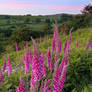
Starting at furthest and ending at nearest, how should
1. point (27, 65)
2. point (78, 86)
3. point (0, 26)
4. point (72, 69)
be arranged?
point (0, 26) < point (72, 69) < point (78, 86) < point (27, 65)

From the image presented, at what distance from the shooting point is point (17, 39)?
52906 mm

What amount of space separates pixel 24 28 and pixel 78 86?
164ft

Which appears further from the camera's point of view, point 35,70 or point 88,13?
point 88,13

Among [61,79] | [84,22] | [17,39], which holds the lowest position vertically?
[17,39]

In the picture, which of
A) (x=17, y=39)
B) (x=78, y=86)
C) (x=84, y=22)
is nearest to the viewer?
(x=78, y=86)

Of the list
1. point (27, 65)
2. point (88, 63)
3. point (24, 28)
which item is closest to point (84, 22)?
point (24, 28)

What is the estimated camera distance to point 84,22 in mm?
41250

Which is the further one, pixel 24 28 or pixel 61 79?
pixel 24 28

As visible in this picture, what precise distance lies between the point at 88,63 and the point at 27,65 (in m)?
3.02

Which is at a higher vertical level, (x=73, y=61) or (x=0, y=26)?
(x=73, y=61)

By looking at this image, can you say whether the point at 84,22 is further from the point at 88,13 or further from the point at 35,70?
the point at 35,70

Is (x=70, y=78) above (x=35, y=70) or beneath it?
beneath

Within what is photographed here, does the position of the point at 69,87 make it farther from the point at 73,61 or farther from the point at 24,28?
the point at 24,28

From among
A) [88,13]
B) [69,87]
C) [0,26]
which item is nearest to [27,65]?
[69,87]
